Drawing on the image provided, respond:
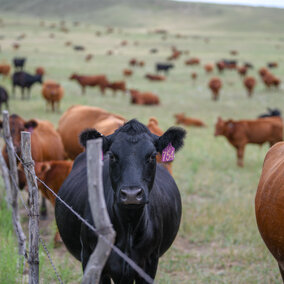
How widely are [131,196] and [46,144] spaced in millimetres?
4857

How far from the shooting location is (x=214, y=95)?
21375 mm

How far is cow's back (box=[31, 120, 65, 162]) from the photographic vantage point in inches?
268

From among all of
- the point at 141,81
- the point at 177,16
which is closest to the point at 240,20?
the point at 177,16

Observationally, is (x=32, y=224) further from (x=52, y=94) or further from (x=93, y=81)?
(x=93, y=81)

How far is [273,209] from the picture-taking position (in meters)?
3.44

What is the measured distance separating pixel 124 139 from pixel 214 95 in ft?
62.1

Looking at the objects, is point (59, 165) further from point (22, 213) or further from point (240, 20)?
point (240, 20)

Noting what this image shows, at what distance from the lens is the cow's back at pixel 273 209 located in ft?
11.0

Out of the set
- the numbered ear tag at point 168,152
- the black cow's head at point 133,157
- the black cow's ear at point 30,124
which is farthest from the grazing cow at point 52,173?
the numbered ear tag at point 168,152

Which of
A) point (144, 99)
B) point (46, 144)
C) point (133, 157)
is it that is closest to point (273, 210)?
point (133, 157)

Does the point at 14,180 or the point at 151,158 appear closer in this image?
the point at 151,158

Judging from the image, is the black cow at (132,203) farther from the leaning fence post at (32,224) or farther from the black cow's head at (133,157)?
the leaning fence post at (32,224)

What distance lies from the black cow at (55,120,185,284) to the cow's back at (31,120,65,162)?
10.9 ft

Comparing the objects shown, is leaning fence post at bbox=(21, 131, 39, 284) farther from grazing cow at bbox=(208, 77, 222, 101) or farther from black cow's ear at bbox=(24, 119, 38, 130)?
grazing cow at bbox=(208, 77, 222, 101)
